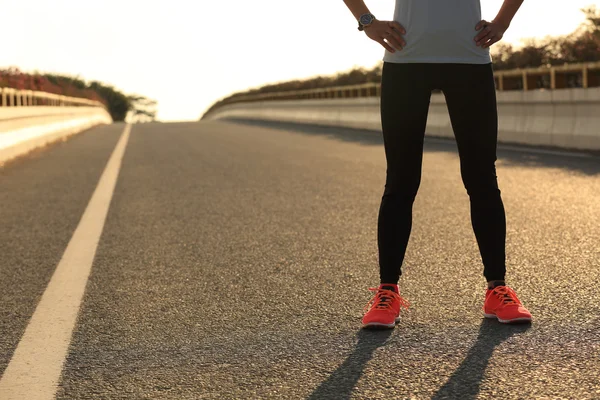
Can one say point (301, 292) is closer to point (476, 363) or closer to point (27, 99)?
point (476, 363)

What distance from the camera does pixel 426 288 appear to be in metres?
5.00

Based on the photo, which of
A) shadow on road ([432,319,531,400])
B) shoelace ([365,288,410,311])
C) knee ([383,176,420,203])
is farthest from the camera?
knee ([383,176,420,203])

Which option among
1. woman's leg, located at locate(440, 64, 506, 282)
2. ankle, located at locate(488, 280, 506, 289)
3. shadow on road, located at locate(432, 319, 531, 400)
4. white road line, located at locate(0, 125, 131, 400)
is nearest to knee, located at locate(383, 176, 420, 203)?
woman's leg, located at locate(440, 64, 506, 282)

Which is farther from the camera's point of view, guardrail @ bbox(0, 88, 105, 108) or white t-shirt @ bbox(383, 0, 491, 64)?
guardrail @ bbox(0, 88, 105, 108)

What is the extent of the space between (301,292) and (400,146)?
113cm

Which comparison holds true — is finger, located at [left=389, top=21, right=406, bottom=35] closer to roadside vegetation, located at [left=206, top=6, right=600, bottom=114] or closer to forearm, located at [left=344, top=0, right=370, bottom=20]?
forearm, located at [left=344, top=0, right=370, bottom=20]

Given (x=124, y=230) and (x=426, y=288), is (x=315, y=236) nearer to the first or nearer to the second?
(x=124, y=230)

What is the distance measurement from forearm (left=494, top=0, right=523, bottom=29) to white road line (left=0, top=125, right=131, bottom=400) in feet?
7.79

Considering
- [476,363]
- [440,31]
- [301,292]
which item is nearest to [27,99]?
[301,292]

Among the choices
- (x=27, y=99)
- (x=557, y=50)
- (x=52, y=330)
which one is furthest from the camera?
(x=27, y=99)

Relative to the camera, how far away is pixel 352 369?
358 centimetres

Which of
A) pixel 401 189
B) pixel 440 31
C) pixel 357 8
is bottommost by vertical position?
pixel 401 189

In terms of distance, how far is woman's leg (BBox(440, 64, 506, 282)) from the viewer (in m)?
4.22

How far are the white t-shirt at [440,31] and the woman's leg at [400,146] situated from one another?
0.22 feet
